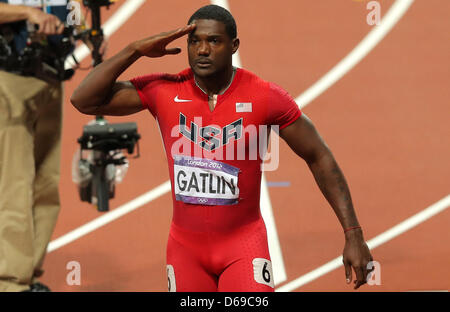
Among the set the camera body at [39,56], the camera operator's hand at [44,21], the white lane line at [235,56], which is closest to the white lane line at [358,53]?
the white lane line at [235,56]

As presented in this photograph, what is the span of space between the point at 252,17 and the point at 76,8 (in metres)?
3.91

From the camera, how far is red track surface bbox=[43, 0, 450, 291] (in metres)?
6.84

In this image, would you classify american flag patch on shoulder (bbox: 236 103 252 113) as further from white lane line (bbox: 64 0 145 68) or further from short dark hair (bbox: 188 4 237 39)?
white lane line (bbox: 64 0 145 68)

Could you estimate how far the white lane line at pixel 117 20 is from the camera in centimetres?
934

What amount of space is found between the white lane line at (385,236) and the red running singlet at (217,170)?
85.4 inches

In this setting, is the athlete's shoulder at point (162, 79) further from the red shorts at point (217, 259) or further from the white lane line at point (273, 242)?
the white lane line at point (273, 242)

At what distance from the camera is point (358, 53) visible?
9.32 metres

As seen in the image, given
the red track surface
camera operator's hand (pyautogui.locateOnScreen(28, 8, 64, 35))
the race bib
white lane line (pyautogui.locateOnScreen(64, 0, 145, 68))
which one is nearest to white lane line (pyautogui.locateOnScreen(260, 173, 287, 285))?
the red track surface

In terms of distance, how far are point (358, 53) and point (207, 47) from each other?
554 centimetres

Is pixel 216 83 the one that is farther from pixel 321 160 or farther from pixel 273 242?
pixel 273 242

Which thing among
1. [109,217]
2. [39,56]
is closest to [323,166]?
[39,56]

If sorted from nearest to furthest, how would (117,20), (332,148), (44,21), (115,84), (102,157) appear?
(115,84), (44,21), (102,157), (332,148), (117,20)
